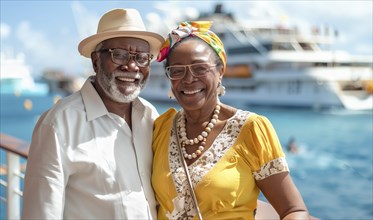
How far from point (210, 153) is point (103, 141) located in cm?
32

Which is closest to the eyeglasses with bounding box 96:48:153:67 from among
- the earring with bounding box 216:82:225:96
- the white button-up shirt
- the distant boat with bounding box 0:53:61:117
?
the white button-up shirt

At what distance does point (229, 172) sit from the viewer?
1.38 metres

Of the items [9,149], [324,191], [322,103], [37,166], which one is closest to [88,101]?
[37,166]

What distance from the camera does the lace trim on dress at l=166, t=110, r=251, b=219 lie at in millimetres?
1410

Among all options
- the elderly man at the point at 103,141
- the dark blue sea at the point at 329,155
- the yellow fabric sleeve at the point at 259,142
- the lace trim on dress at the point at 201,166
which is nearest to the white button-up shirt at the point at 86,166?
the elderly man at the point at 103,141

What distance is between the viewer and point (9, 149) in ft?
7.20

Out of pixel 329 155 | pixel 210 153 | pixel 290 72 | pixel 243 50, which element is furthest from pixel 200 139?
pixel 243 50

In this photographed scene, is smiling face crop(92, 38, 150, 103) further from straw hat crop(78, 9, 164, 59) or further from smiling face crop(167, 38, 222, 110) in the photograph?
smiling face crop(167, 38, 222, 110)

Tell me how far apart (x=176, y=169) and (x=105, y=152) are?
0.71 feet

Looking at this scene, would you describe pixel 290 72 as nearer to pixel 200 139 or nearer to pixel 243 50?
pixel 243 50

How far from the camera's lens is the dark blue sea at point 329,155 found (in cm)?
1873

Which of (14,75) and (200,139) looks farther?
(14,75)

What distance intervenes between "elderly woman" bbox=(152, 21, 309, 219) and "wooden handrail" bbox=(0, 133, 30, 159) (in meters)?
0.77

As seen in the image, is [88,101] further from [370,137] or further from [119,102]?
[370,137]
